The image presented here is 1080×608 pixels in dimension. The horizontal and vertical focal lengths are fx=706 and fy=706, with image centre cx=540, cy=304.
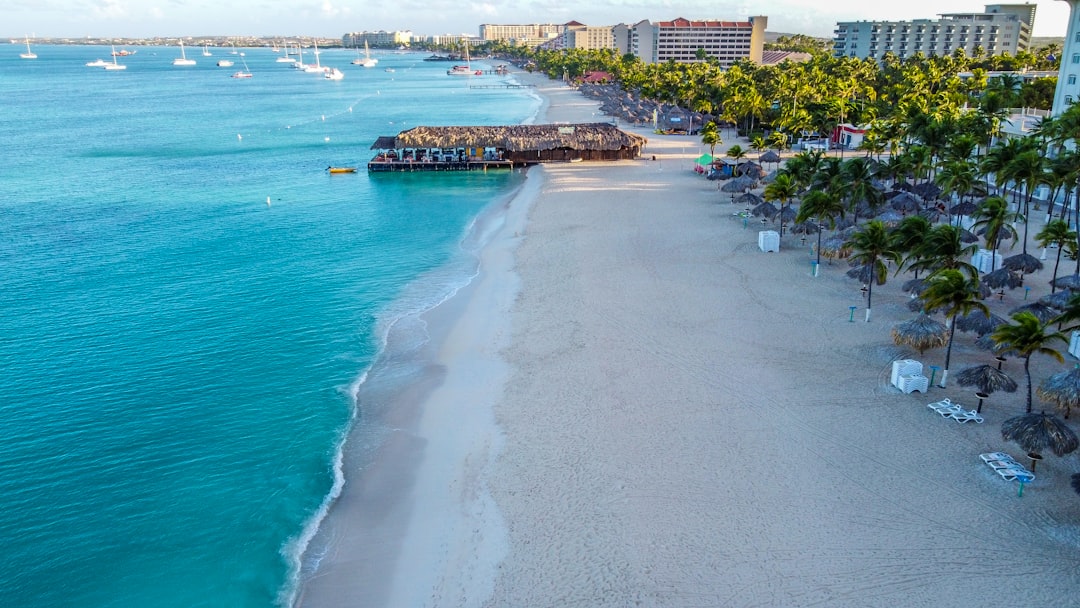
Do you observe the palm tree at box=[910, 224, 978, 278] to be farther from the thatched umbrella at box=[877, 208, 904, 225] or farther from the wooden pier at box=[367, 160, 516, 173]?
the wooden pier at box=[367, 160, 516, 173]

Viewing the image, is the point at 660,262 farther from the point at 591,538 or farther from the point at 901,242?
the point at 591,538

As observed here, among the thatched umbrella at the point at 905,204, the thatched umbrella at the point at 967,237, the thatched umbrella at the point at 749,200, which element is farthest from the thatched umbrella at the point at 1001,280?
the thatched umbrella at the point at 749,200

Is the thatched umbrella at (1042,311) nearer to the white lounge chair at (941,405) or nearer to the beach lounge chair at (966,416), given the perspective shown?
the white lounge chair at (941,405)

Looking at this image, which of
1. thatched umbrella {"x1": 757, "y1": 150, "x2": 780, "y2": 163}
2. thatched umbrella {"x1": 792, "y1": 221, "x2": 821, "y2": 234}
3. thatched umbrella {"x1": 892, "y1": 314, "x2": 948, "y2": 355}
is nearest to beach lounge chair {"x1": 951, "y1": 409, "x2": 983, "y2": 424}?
thatched umbrella {"x1": 892, "y1": 314, "x2": 948, "y2": 355}

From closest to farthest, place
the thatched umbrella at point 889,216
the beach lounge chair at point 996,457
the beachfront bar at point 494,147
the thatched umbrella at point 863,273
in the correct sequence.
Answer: the beach lounge chair at point 996,457 < the thatched umbrella at point 863,273 < the thatched umbrella at point 889,216 < the beachfront bar at point 494,147

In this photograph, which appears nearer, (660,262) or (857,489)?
(857,489)

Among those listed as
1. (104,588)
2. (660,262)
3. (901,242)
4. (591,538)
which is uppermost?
(901,242)

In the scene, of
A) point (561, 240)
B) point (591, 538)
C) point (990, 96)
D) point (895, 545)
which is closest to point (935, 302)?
point (895, 545)
